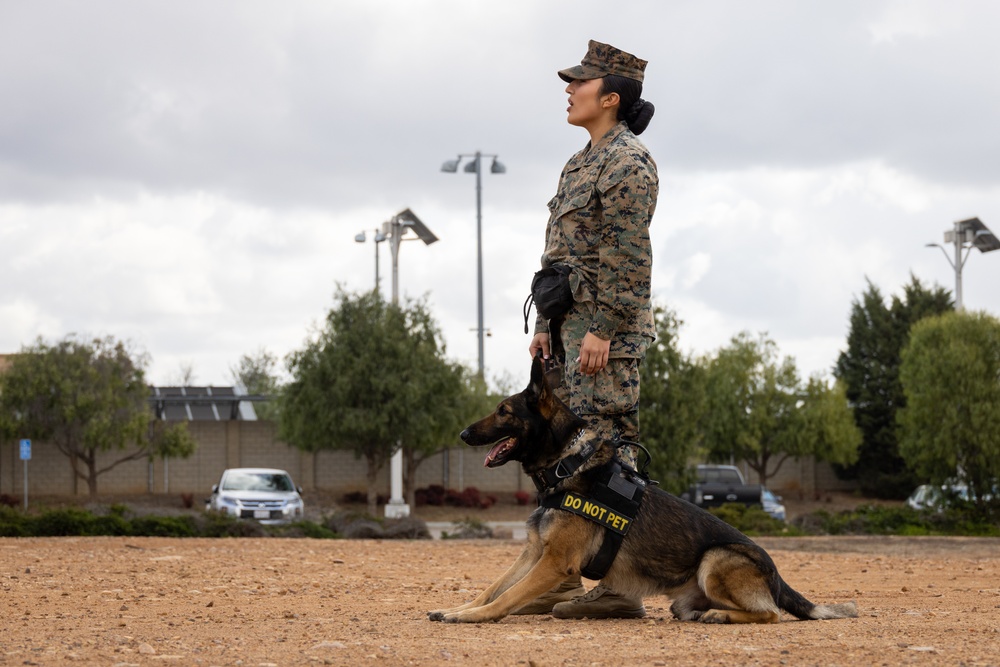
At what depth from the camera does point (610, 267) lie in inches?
233

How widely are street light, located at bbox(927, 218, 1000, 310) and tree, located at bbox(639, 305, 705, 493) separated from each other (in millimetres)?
13771

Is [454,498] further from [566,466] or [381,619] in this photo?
[566,466]

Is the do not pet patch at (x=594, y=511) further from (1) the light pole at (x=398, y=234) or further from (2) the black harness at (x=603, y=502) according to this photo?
(1) the light pole at (x=398, y=234)

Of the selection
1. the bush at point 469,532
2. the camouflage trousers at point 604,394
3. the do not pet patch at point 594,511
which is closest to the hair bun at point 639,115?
the camouflage trousers at point 604,394

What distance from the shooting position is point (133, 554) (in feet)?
35.3

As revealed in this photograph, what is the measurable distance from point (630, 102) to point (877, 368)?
162 ft

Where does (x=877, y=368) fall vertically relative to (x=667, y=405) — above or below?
above

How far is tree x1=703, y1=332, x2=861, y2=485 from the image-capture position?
46.5 m

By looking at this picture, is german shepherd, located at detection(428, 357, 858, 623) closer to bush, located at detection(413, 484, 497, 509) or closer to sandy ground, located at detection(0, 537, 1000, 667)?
sandy ground, located at detection(0, 537, 1000, 667)

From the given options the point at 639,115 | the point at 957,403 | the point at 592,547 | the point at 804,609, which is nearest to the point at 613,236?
the point at 639,115

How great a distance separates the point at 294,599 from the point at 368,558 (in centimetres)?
369

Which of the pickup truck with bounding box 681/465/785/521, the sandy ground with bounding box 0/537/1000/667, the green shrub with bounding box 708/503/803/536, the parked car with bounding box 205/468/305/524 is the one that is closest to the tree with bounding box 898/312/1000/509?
the pickup truck with bounding box 681/465/785/521

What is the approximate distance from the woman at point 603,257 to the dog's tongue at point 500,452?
402 millimetres

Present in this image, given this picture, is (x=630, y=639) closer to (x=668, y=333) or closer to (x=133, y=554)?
(x=133, y=554)
